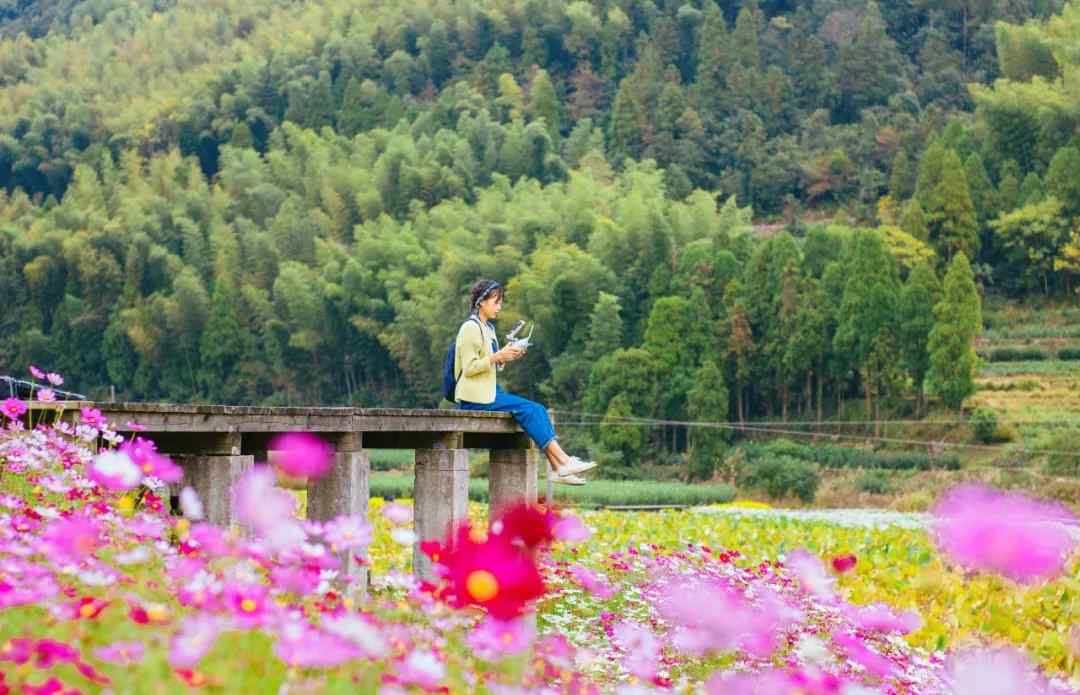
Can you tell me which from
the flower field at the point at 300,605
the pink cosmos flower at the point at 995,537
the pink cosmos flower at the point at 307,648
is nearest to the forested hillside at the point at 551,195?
the flower field at the point at 300,605

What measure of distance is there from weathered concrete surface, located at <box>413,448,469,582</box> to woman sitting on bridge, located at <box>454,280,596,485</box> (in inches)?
12.4

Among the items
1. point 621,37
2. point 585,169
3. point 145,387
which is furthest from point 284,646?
point 621,37

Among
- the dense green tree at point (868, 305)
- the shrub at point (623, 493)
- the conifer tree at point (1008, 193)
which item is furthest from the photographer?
the conifer tree at point (1008, 193)

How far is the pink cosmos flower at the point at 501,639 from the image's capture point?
2.97m

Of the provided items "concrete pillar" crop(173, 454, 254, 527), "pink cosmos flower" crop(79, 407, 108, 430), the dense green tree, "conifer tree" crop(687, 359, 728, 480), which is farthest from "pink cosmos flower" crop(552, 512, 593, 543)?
the dense green tree

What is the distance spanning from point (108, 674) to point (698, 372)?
38009mm

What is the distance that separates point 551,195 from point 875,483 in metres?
25.7

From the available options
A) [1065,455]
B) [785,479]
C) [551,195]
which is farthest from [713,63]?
[785,479]

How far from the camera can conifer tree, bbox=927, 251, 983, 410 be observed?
1473 inches

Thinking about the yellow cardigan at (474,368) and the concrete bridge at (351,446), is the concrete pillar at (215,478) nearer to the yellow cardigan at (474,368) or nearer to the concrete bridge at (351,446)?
the concrete bridge at (351,446)

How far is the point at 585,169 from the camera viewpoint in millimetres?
64188

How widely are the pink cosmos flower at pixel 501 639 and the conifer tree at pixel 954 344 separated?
3530 cm

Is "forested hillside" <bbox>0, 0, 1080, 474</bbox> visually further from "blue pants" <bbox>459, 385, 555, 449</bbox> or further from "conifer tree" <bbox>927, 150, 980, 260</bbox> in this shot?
"blue pants" <bbox>459, 385, 555, 449</bbox>

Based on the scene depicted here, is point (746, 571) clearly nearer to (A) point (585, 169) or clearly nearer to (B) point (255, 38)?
(A) point (585, 169)
